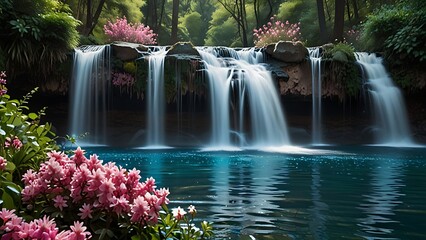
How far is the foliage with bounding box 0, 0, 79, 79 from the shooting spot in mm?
11781

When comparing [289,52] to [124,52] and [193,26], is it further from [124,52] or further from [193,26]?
[193,26]

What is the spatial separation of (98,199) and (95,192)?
1.2 inches

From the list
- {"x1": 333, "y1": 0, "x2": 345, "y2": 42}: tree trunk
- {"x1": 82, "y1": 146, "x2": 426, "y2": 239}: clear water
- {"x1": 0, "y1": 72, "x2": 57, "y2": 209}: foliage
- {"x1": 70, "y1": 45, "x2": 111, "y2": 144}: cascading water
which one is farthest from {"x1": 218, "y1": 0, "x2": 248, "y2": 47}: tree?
{"x1": 0, "y1": 72, "x2": 57, "y2": 209}: foliage

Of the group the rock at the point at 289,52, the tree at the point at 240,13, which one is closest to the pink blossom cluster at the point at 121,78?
the rock at the point at 289,52

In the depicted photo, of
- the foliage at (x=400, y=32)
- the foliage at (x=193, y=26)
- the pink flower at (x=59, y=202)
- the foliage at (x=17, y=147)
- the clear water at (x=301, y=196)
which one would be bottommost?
the clear water at (x=301, y=196)

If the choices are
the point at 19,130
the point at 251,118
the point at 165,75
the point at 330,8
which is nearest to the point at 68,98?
the point at 165,75

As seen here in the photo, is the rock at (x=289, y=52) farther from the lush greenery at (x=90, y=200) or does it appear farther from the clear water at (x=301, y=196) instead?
Result: the lush greenery at (x=90, y=200)

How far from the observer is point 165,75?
41.9ft

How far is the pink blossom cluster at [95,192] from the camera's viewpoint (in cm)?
149

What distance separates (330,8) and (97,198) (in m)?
29.5

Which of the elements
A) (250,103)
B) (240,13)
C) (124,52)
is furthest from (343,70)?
(240,13)

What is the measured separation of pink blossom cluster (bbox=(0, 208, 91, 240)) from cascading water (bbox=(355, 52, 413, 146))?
1365 cm

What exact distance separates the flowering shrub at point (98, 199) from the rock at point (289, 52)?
12156 mm

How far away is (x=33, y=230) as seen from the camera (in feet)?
4.04
